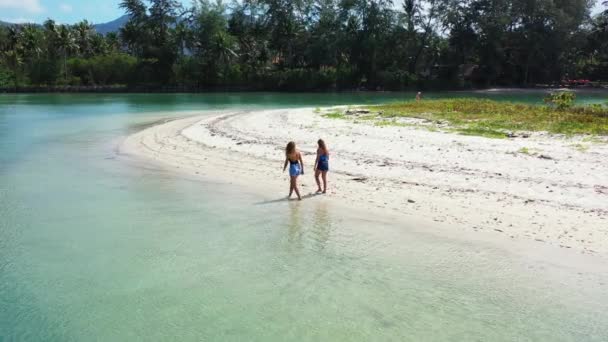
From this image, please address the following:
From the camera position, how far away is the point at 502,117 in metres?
26.0

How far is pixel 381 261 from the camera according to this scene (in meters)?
10.1

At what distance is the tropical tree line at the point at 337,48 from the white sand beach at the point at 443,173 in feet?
215

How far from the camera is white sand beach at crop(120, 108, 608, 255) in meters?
11.6

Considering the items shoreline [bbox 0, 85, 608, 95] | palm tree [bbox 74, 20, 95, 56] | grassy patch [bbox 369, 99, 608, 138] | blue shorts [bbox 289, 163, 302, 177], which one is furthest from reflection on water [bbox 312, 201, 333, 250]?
palm tree [bbox 74, 20, 95, 56]

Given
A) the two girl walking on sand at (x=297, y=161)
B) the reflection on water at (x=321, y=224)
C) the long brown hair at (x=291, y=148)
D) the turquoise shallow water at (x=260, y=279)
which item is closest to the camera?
the turquoise shallow water at (x=260, y=279)

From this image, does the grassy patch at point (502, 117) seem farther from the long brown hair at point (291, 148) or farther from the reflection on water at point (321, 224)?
the long brown hair at point (291, 148)

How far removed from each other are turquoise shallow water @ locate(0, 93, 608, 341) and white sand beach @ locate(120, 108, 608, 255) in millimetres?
1267

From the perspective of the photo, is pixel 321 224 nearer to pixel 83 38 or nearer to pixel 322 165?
pixel 322 165

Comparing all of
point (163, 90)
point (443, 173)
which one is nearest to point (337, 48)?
point (163, 90)

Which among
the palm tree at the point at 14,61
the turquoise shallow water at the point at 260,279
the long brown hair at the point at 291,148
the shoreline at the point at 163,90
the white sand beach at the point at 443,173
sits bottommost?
the turquoise shallow water at the point at 260,279

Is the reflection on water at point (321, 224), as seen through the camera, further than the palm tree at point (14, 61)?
No

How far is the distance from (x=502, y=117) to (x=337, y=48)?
66300mm

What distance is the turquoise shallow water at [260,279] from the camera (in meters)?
7.73

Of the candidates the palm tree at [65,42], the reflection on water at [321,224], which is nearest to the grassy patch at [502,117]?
the reflection on water at [321,224]
